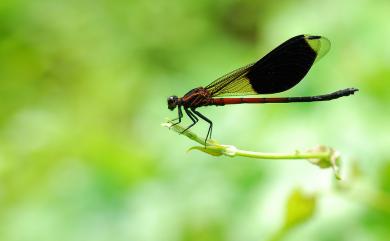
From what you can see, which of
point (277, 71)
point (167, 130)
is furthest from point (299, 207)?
point (167, 130)

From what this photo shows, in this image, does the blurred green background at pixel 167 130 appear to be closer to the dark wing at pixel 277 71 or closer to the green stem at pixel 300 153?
the dark wing at pixel 277 71

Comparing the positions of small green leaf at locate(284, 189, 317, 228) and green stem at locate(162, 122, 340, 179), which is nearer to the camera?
green stem at locate(162, 122, 340, 179)

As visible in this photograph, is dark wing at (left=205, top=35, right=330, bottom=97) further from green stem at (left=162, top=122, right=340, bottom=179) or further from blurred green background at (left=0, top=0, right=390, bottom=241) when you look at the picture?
green stem at (left=162, top=122, right=340, bottom=179)

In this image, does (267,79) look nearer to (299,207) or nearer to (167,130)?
(299,207)

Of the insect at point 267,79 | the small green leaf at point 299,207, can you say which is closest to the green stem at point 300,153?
the small green leaf at point 299,207

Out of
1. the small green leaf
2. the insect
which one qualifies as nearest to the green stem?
the small green leaf

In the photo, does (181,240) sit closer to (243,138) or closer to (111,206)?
(111,206)
